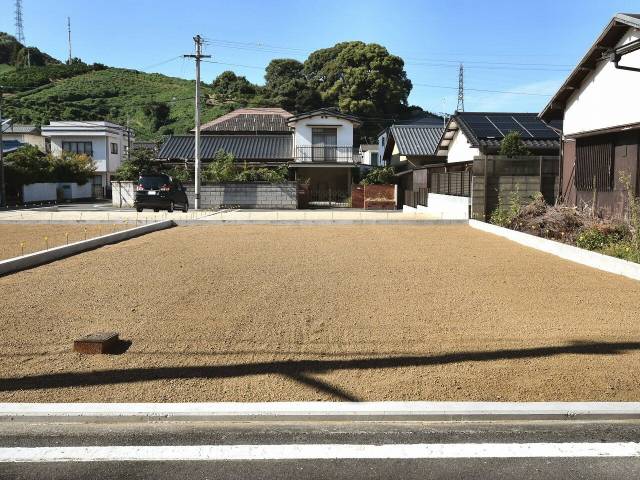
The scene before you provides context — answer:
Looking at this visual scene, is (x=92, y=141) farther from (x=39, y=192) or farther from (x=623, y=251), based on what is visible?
(x=623, y=251)

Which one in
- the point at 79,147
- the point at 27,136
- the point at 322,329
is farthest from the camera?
the point at 27,136

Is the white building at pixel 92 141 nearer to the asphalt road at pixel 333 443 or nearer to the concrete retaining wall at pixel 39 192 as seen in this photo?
the concrete retaining wall at pixel 39 192

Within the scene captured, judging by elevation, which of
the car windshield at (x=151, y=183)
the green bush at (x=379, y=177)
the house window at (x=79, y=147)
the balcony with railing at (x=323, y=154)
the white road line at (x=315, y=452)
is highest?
the house window at (x=79, y=147)

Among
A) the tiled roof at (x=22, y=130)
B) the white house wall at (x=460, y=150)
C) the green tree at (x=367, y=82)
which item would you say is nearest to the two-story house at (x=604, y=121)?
the white house wall at (x=460, y=150)

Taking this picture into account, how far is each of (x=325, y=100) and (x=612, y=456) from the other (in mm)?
54007

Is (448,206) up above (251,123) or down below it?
below

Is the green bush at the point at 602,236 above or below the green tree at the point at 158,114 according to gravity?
below

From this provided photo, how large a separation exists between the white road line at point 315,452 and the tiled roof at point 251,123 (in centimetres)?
4032

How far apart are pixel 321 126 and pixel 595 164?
76.7 ft

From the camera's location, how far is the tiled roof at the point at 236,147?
120 feet

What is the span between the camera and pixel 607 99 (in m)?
13.7

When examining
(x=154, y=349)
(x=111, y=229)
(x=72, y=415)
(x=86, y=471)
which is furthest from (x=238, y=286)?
(x=111, y=229)

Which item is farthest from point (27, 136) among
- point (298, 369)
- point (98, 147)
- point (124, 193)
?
point (298, 369)

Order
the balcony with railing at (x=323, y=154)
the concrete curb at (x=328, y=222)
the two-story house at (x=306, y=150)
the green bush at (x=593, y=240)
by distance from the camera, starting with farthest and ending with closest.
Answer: the balcony with railing at (x=323, y=154) < the two-story house at (x=306, y=150) < the concrete curb at (x=328, y=222) < the green bush at (x=593, y=240)
